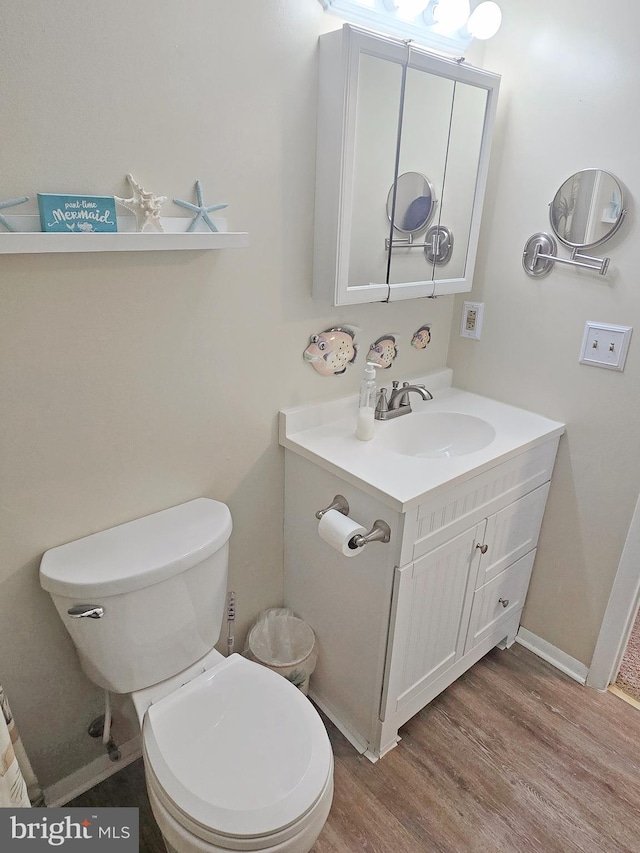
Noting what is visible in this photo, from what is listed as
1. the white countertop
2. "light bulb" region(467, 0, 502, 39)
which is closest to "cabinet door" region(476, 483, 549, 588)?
the white countertop

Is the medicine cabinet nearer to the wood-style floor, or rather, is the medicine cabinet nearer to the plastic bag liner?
the plastic bag liner

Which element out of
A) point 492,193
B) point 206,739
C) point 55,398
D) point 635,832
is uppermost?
point 492,193

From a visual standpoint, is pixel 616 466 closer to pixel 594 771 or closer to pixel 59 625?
pixel 594 771

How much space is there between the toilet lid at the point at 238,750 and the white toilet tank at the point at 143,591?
0.10 m

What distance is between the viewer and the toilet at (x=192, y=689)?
3.37 feet

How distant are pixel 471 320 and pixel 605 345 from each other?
463 millimetres

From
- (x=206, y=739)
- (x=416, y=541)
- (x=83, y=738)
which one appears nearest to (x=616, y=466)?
(x=416, y=541)

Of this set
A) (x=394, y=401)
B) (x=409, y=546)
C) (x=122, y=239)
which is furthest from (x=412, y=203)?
(x=409, y=546)

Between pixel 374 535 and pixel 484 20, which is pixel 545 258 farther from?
pixel 374 535

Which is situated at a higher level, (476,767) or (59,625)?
(59,625)

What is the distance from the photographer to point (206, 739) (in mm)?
1149

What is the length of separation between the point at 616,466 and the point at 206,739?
133 cm

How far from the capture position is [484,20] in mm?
1426

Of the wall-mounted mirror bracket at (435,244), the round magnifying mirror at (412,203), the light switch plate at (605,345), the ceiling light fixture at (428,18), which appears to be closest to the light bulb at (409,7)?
the ceiling light fixture at (428,18)
